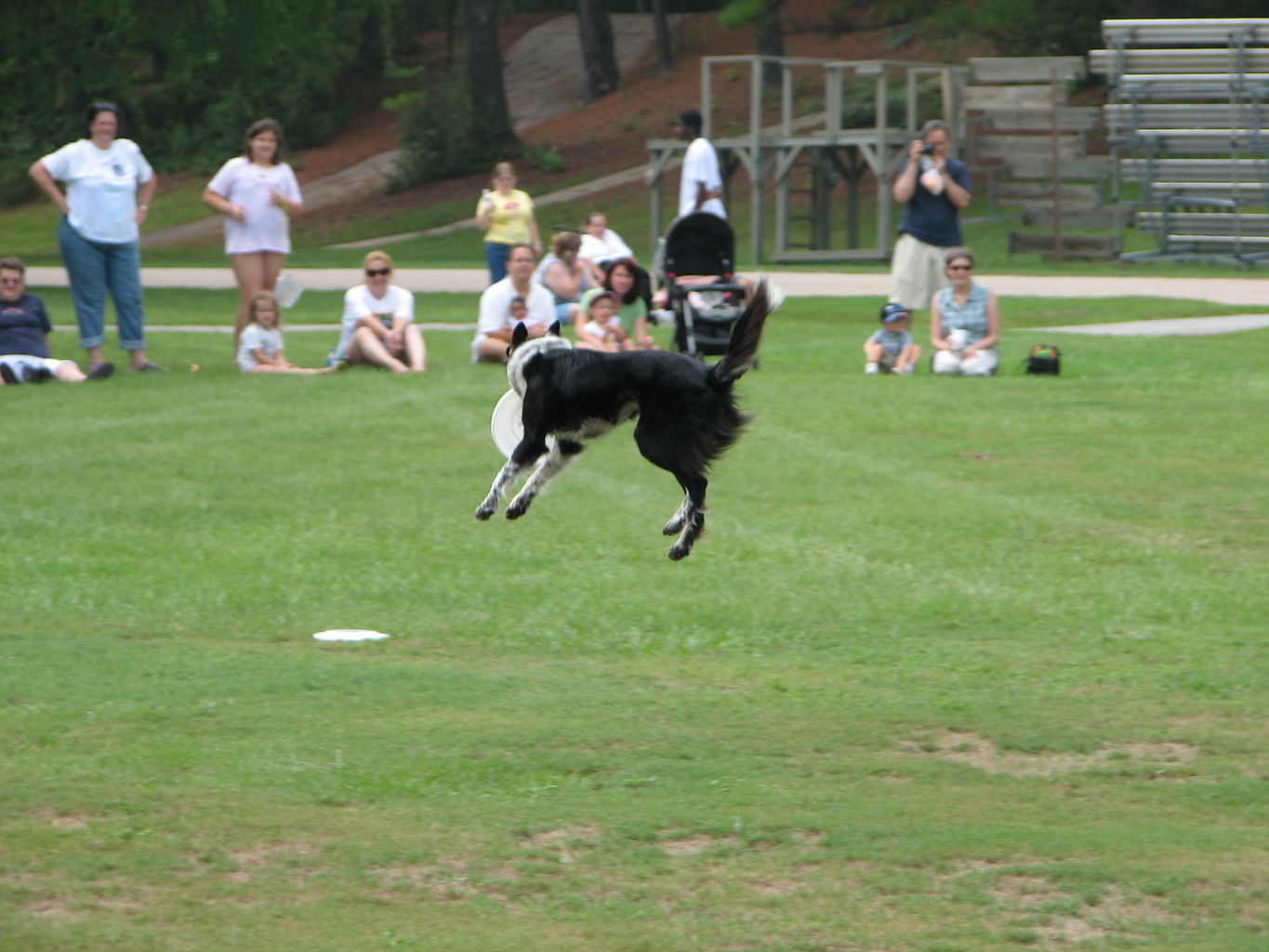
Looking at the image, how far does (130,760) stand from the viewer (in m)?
8.79

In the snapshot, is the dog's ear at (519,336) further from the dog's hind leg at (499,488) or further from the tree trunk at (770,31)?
the tree trunk at (770,31)

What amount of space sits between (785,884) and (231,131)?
55.1 meters

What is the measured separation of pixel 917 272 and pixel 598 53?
40407 mm

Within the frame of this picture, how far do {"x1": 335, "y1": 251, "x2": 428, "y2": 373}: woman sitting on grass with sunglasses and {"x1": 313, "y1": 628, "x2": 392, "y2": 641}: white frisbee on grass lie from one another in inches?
168

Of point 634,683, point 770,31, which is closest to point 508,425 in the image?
point 634,683

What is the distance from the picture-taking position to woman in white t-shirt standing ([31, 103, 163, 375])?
17.6 meters

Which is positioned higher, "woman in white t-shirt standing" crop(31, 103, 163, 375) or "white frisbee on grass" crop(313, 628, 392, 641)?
"woman in white t-shirt standing" crop(31, 103, 163, 375)

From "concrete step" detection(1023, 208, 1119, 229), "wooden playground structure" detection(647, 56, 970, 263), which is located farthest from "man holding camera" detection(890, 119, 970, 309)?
"concrete step" detection(1023, 208, 1119, 229)

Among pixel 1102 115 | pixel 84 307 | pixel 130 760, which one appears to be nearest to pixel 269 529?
pixel 130 760

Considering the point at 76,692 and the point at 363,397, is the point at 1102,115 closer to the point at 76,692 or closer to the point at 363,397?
the point at 363,397

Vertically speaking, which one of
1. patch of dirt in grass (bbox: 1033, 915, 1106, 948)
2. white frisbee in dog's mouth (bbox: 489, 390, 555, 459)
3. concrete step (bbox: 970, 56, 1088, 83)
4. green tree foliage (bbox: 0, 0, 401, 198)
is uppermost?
green tree foliage (bbox: 0, 0, 401, 198)

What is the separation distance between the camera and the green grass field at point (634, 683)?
7297mm

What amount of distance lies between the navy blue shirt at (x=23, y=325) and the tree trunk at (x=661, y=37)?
41402mm

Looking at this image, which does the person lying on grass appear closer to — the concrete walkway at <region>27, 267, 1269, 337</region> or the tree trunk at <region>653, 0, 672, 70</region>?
the concrete walkway at <region>27, 267, 1269, 337</region>
